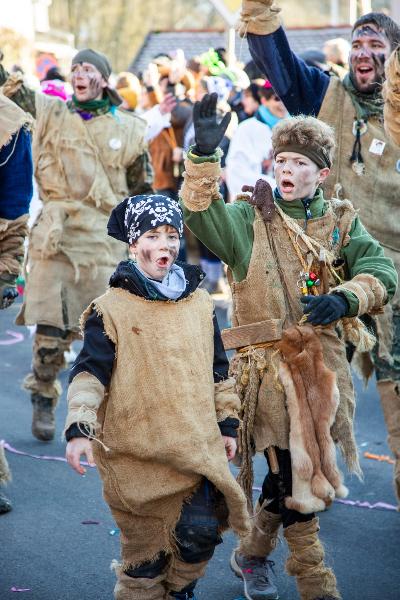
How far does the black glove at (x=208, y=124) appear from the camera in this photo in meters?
3.79

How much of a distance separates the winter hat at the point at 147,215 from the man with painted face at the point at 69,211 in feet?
9.45

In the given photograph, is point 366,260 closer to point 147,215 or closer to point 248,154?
point 147,215

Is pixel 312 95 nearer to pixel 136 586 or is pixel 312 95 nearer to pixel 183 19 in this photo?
pixel 136 586

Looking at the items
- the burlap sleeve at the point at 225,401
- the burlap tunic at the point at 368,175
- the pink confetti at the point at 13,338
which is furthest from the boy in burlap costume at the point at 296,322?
the pink confetti at the point at 13,338

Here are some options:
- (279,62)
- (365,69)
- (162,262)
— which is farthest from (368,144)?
(162,262)

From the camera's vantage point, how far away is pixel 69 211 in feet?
22.8

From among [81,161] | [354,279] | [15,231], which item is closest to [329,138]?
[354,279]

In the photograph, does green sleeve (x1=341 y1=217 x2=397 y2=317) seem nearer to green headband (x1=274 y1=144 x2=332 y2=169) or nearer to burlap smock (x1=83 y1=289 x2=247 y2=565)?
green headband (x1=274 y1=144 x2=332 y2=169)

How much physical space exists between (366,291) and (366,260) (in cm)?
25

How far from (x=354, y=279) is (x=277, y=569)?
1.56 meters

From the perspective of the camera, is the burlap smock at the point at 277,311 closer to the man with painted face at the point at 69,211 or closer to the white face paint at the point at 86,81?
the man with painted face at the point at 69,211

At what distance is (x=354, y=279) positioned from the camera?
4160mm

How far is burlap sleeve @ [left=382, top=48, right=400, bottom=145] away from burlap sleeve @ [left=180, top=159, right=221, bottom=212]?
676 mm

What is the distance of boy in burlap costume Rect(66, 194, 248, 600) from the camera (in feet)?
12.5
